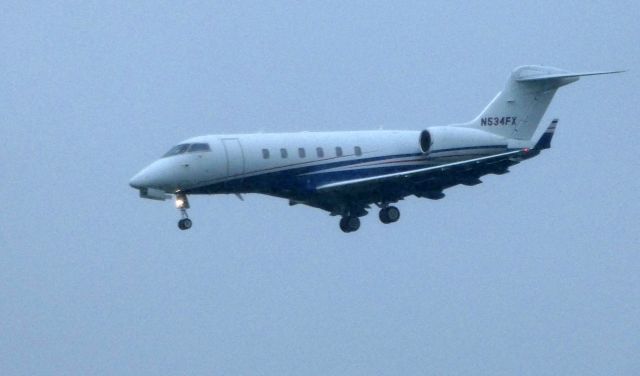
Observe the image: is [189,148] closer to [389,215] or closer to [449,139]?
[389,215]

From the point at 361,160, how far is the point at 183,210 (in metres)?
6.37

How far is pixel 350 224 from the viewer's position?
5234 centimetres

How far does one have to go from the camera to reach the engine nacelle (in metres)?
52.0

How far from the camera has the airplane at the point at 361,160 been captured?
48125 millimetres

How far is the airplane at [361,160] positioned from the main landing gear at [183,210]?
29 millimetres

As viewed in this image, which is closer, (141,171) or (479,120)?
(141,171)

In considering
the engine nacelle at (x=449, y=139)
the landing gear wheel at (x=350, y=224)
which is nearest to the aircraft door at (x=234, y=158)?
the landing gear wheel at (x=350, y=224)

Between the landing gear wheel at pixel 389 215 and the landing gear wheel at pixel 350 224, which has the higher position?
the landing gear wheel at pixel 389 215

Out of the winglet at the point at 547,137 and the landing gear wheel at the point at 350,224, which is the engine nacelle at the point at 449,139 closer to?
the landing gear wheel at the point at 350,224

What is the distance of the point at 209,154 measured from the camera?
48188mm

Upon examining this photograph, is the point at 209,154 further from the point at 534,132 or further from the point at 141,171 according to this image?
the point at 534,132

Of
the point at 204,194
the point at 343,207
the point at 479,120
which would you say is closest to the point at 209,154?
the point at 204,194

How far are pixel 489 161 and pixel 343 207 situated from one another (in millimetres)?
4936

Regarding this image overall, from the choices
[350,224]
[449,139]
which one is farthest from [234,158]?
[449,139]
